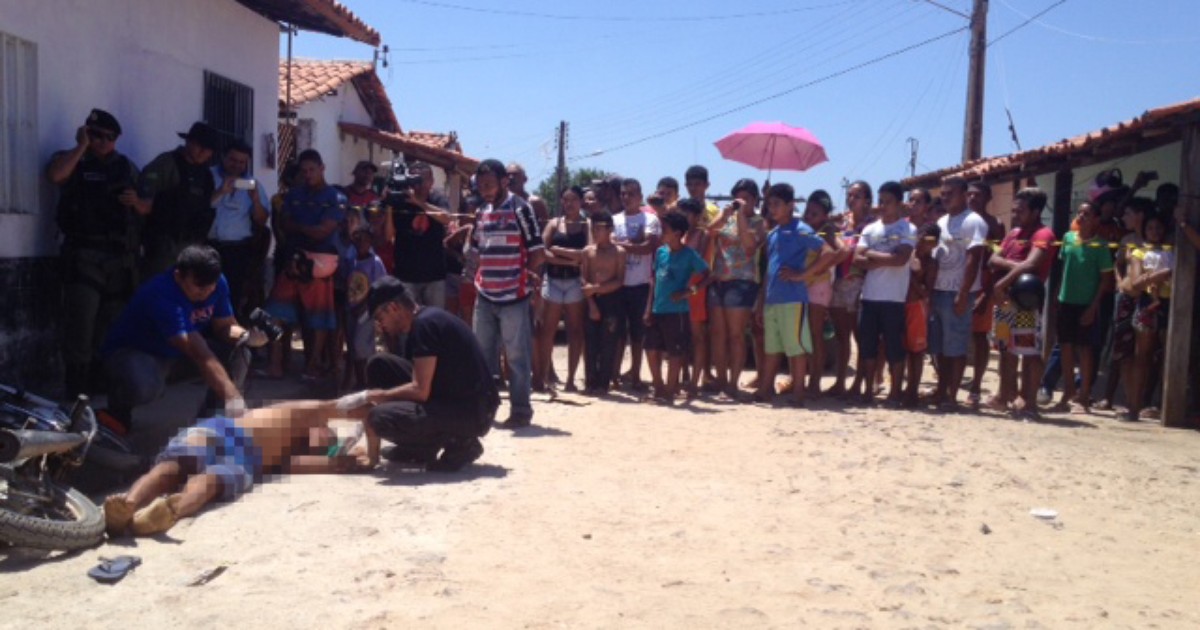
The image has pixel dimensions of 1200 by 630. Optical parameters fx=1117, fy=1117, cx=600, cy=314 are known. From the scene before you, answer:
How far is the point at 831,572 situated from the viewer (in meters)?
4.96

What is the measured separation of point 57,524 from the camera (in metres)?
4.71

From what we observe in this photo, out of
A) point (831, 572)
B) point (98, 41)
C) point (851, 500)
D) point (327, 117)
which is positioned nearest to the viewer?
point (831, 572)

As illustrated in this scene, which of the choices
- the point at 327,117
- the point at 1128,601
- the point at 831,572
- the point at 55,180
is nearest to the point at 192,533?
the point at 831,572

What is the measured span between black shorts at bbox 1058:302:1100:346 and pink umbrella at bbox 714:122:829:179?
360 centimetres

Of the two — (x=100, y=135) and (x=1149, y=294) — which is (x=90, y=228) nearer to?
(x=100, y=135)

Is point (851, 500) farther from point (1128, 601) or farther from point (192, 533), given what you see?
point (192, 533)

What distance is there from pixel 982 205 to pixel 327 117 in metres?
12.9

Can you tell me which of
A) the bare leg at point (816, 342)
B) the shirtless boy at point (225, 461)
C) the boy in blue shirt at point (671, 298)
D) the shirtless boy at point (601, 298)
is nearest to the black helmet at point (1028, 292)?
the bare leg at point (816, 342)

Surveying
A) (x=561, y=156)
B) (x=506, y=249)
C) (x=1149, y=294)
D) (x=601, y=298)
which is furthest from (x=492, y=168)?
(x=561, y=156)

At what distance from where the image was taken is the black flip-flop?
14.8 ft

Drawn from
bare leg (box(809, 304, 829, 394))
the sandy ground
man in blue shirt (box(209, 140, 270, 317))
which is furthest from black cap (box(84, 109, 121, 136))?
bare leg (box(809, 304, 829, 394))

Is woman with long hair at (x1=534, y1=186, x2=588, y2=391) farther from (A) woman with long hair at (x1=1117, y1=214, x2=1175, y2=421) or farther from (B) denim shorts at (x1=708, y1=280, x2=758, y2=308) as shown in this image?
(A) woman with long hair at (x1=1117, y1=214, x2=1175, y2=421)

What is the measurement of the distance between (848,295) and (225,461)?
6372 mm

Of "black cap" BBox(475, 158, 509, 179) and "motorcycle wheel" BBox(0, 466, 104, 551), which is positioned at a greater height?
"black cap" BBox(475, 158, 509, 179)
